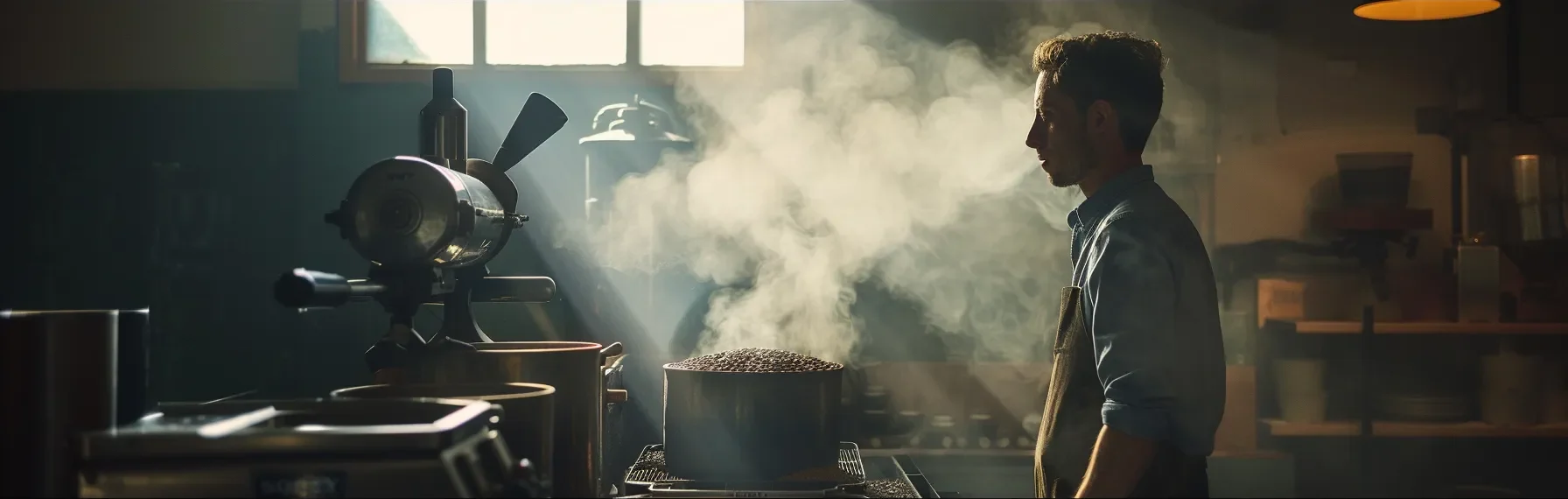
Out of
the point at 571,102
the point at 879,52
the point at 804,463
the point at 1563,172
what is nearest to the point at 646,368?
the point at 571,102

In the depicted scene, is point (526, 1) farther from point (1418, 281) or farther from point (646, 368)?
point (1418, 281)

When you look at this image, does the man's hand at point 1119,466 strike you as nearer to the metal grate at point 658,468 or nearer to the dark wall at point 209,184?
the metal grate at point 658,468

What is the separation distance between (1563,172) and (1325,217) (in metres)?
0.88

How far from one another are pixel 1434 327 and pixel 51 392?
4.08 metres

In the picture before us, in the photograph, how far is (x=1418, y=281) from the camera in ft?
13.5

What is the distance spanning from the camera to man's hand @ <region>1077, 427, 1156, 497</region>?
175 cm

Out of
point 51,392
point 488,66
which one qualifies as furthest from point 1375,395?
point 51,392

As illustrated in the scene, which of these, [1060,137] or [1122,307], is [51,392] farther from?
[1060,137]

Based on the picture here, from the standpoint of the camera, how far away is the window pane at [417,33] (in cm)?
470

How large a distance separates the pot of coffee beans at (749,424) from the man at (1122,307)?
42 cm

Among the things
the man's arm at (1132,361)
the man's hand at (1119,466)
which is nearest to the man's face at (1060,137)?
the man's arm at (1132,361)

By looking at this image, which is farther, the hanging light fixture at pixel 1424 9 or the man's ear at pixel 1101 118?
the hanging light fixture at pixel 1424 9

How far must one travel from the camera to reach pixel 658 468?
6.68 feet

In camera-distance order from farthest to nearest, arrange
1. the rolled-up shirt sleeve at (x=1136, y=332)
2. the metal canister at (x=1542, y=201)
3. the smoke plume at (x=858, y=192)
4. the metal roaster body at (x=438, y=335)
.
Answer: the smoke plume at (x=858, y=192) → the metal canister at (x=1542, y=201) → the rolled-up shirt sleeve at (x=1136, y=332) → the metal roaster body at (x=438, y=335)
